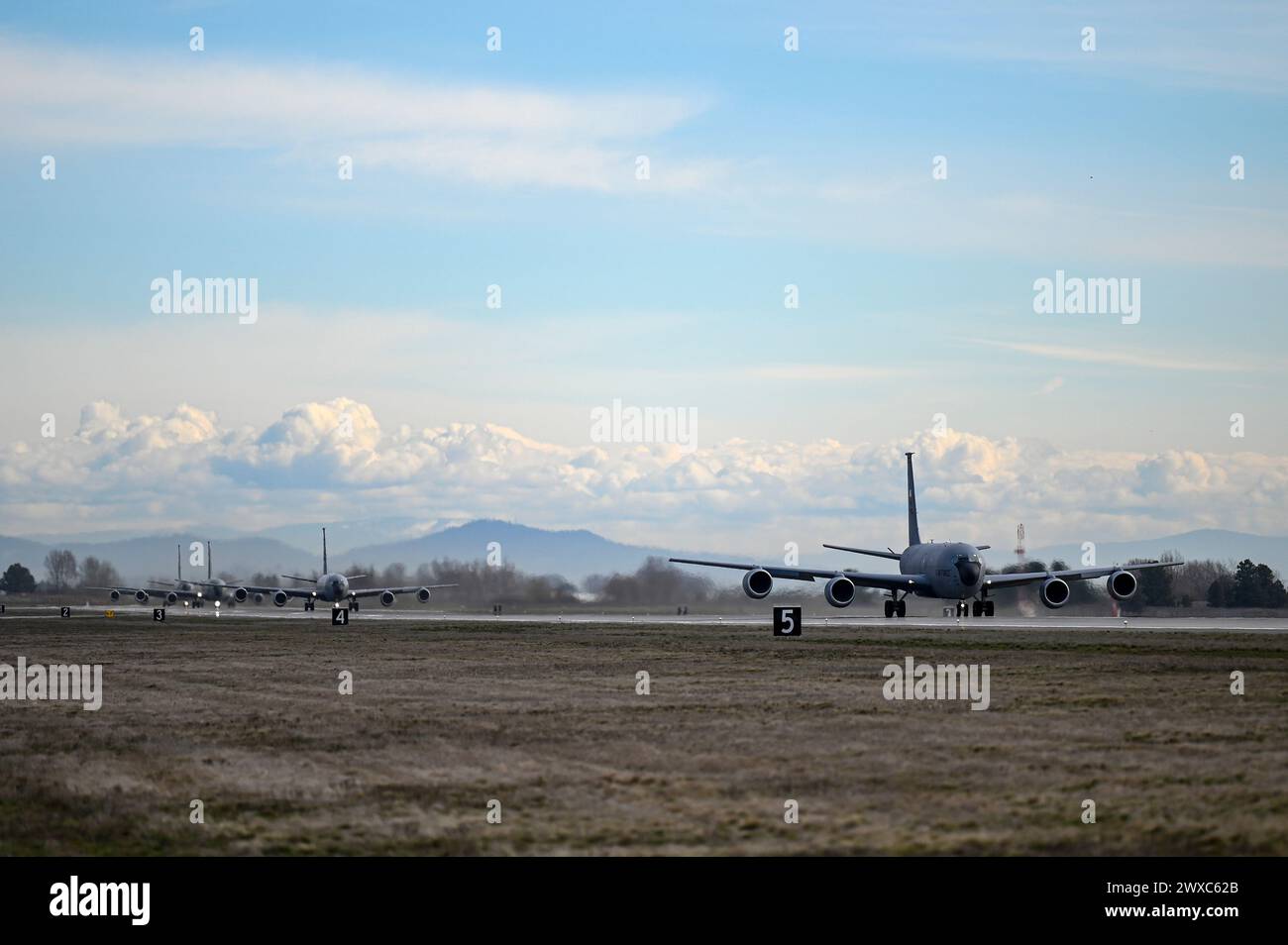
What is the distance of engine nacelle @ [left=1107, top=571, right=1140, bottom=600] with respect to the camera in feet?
210

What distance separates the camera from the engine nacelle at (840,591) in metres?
67.5

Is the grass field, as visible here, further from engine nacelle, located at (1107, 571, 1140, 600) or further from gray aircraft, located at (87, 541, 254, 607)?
gray aircraft, located at (87, 541, 254, 607)

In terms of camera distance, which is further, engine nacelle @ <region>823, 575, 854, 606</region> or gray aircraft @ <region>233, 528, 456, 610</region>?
gray aircraft @ <region>233, 528, 456, 610</region>

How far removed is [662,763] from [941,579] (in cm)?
5287

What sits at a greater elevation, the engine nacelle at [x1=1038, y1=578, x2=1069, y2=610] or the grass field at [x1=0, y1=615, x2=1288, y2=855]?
the grass field at [x1=0, y1=615, x2=1288, y2=855]

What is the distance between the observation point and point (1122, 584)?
64375mm

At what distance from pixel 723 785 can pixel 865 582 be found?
57.0m

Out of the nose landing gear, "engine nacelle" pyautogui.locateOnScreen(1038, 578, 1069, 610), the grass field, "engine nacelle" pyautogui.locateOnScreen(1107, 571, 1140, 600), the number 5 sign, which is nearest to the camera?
the grass field

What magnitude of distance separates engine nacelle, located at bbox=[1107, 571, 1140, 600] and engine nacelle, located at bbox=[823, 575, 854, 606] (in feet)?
39.8

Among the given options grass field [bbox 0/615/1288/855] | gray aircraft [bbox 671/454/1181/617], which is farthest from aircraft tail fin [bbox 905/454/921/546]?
grass field [bbox 0/615/1288/855]

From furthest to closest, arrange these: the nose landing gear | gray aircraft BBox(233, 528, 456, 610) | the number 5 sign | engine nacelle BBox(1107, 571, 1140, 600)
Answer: gray aircraft BBox(233, 528, 456, 610)
the nose landing gear
engine nacelle BBox(1107, 571, 1140, 600)
the number 5 sign

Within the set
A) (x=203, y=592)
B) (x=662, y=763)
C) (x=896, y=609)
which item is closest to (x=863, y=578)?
(x=896, y=609)

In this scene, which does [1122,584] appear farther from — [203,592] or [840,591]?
[203,592]

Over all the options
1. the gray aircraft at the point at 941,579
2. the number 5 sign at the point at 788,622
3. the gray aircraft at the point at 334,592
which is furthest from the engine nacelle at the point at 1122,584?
the gray aircraft at the point at 334,592
